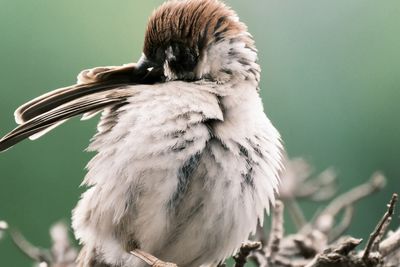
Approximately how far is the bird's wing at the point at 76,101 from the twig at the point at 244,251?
297mm

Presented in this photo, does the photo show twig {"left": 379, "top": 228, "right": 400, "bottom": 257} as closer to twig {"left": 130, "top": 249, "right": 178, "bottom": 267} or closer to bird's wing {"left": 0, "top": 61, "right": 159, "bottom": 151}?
twig {"left": 130, "top": 249, "right": 178, "bottom": 267}

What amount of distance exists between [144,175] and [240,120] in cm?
17

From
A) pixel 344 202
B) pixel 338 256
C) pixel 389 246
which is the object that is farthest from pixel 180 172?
pixel 344 202

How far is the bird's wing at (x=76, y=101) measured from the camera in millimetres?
1021

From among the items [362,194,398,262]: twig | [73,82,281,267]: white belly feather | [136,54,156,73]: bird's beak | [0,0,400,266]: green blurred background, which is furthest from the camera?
[0,0,400,266]: green blurred background

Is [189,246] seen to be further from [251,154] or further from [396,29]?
[396,29]

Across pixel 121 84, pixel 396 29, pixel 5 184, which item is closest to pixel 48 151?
pixel 5 184

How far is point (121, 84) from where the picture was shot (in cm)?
113

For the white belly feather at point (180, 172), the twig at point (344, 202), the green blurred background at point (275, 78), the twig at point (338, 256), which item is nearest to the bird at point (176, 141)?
the white belly feather at point (180, 172)

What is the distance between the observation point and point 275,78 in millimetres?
2045

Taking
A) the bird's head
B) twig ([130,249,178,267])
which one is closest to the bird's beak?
the bird's head

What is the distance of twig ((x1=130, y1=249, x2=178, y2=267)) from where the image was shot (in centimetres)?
103

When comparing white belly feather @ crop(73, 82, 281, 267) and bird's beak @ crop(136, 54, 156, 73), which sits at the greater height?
bird's beak @ crop(136, 54, 156, 73)

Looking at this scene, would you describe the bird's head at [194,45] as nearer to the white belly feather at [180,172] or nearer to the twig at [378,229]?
the white belly feather at [180,172]
